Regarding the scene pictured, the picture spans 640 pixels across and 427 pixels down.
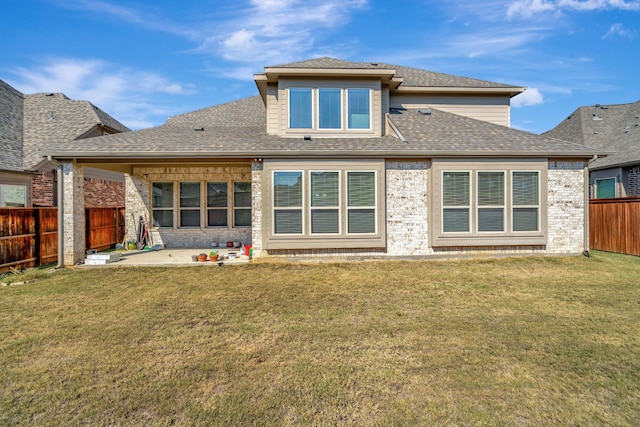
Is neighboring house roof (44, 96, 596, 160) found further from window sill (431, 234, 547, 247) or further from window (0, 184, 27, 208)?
window (0, 184, 27, 208)

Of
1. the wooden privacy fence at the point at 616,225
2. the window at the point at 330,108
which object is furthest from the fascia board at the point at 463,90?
the wooden privacy fence at the point at 616,225

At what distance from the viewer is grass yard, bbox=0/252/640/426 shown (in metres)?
2.73

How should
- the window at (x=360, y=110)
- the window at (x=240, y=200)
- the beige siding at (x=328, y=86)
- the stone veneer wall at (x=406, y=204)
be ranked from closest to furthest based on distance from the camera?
the stone veneer wall at (x=406, y=204)
the beige siding at (x=328, y=86)
the window at (x=360, y=110)
the window at (x=240, y=200)

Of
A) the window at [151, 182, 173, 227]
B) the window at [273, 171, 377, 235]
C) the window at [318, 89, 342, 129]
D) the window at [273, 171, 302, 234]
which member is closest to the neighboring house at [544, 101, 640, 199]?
the window at [318, 89, 342, 129]

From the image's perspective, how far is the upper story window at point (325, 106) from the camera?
394 inches

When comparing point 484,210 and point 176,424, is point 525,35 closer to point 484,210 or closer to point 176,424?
point 484,210

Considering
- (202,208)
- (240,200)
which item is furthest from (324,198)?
(202,208)

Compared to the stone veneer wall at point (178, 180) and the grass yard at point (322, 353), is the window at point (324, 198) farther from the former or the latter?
the stone veneer wall at point (178, 180)

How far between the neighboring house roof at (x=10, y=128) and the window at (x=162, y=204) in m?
5.03

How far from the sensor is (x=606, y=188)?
1455 centimetres

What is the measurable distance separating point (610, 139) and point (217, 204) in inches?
765

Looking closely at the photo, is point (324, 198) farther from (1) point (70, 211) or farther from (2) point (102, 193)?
(2) point (102, 193)

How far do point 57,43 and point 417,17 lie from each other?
14.3 metres

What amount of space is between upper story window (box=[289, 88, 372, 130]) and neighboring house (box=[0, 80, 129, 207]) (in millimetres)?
9398
